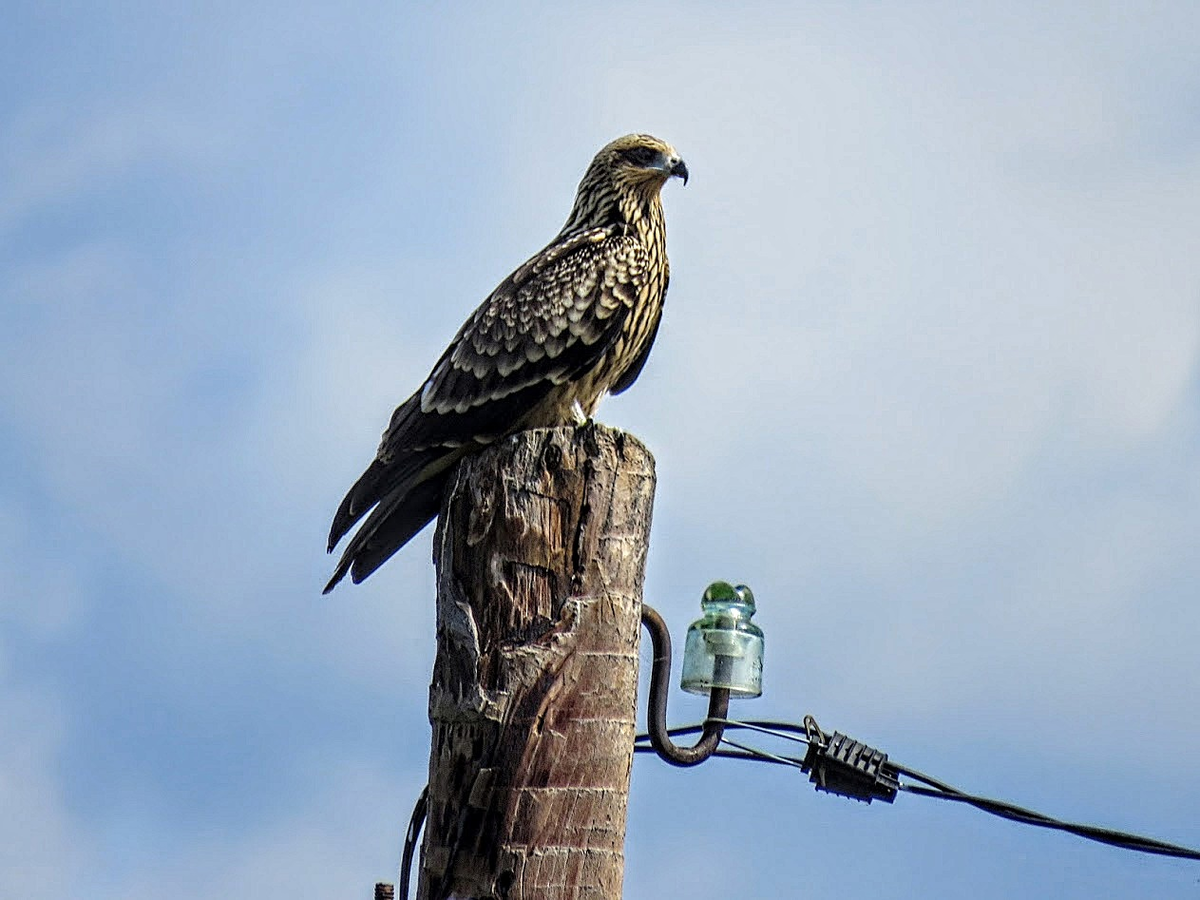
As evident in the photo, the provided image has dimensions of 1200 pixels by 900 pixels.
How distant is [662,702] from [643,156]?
2.85 meters

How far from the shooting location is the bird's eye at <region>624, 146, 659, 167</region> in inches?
278

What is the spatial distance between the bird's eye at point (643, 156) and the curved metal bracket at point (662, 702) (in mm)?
2697

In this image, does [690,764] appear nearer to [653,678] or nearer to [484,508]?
[653,678]

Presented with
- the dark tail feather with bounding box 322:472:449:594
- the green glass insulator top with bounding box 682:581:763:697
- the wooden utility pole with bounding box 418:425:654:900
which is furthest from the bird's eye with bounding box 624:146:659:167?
the wooden utility pole with bounding box 418:425:654:900

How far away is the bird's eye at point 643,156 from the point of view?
278 inches

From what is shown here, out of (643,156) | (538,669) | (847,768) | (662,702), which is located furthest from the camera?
(643,156)

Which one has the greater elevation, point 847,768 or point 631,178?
point 631,178

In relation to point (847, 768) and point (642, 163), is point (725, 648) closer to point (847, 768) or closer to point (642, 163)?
point (847, 768)

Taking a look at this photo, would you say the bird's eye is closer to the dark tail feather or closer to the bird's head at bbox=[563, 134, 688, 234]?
the bird's head at bbox=[563, 134, 688, 234]

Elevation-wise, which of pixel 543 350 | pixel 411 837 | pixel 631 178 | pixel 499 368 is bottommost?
pixel 411 837

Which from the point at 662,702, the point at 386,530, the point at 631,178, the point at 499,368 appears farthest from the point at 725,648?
the point at 631,178

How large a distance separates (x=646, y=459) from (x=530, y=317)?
6.77ft

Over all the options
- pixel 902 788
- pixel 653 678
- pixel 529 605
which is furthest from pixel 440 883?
pixel 902 788

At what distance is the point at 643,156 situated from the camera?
7.06 m
